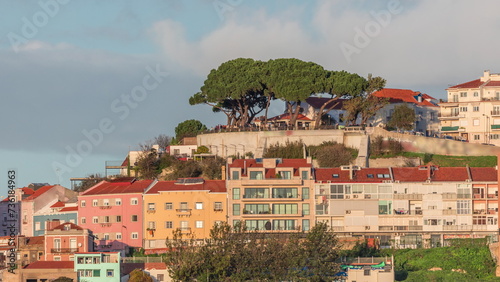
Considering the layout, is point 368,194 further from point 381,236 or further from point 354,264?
point 354,264

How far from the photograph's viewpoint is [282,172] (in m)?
109

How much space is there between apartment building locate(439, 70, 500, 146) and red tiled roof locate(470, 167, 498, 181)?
63.7 ft

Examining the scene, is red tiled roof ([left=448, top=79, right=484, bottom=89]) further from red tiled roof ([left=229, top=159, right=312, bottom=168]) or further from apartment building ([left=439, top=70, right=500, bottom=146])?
red tiled roof ([left=229, top=159, right=312, bottom=168])

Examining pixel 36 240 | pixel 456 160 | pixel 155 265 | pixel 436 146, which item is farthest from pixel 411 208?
pixel 36 240

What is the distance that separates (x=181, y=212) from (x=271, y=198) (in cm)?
720

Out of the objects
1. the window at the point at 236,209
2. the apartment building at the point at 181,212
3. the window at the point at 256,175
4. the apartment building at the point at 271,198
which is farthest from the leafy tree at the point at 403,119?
the apartment building at the point at 181,212

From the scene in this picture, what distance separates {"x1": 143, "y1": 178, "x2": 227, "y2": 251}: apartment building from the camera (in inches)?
4245

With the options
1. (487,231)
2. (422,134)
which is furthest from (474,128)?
(487,231)

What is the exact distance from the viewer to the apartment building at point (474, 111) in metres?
132

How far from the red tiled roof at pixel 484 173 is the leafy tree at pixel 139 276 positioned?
93.9ft

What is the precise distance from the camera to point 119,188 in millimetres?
112125

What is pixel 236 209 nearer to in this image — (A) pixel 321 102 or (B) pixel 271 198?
(B) pixel 271 198

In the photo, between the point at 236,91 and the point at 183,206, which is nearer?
the point at 183,206

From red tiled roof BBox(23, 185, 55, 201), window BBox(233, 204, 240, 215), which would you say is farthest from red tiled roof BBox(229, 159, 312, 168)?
red tiled roof BBox(23, 185, 55, 201)
